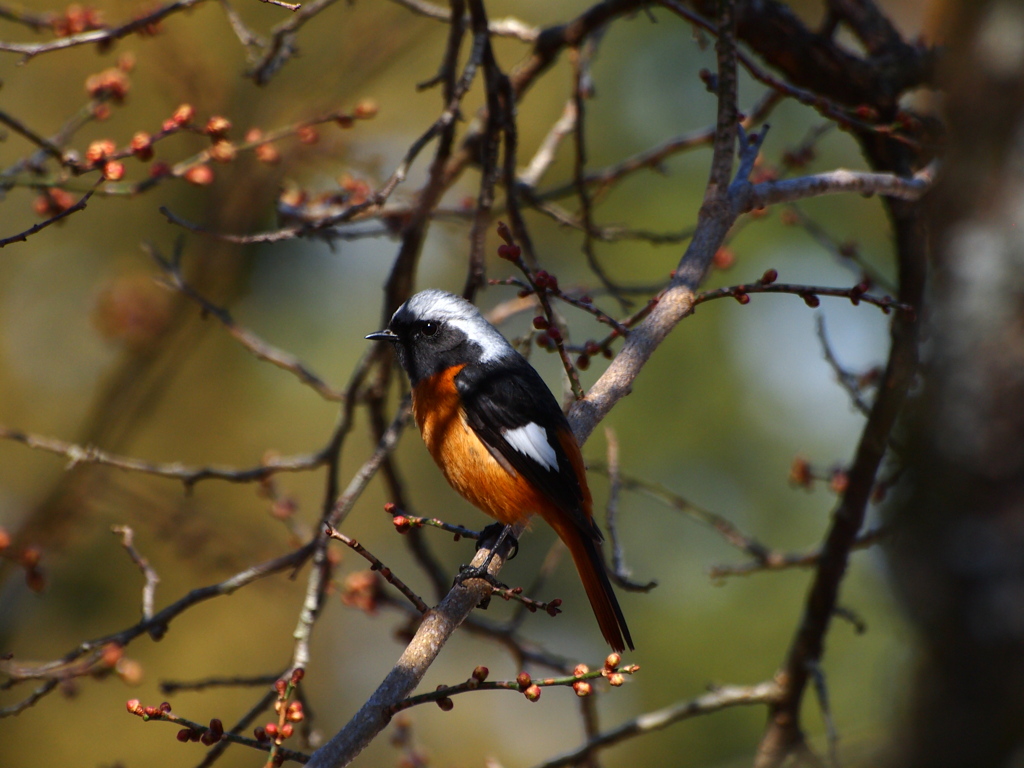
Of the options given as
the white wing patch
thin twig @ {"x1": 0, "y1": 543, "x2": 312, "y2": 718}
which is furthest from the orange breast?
thin twig @ {"x1": 0, "y1": 543, "x2": 312, "y2": 718}

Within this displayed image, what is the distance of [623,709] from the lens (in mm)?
8883

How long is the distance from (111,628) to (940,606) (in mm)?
6812

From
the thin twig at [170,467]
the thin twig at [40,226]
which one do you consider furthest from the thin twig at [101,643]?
the thin twig at [40,226]

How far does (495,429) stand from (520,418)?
0.11 meters

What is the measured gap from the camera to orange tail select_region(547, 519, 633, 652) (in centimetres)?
283

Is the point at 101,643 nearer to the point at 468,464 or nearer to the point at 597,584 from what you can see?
the point at 468,464

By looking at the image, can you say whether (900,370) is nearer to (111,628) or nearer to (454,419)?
(454,419)

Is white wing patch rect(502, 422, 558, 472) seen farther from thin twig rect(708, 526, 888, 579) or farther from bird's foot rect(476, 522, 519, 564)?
thin twig rect(708, 526, 888, 579)

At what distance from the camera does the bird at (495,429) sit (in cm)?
303

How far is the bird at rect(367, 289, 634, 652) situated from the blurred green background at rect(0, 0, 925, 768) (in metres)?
1.01

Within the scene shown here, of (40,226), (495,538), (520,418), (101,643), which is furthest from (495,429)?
(40,226)

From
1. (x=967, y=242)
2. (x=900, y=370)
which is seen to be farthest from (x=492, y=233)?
(x=967, y=242)

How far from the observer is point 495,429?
326 centimetres

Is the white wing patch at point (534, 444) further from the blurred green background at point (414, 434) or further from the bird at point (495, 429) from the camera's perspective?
the blurred green background at point (414, 434)
